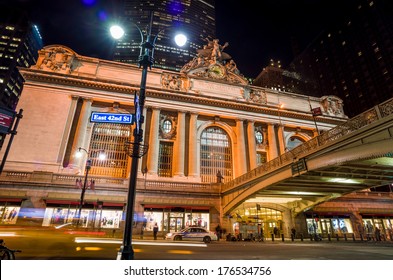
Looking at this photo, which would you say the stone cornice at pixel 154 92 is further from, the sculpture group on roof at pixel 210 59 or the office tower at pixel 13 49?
the office tower at pixel 13 49

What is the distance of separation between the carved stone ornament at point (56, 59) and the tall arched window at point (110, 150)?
10.2 m

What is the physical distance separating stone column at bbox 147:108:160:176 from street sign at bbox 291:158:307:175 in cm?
1843

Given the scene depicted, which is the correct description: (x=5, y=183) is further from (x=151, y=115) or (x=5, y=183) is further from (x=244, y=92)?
(x=244, y=92)

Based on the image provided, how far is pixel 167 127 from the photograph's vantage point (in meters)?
34.9

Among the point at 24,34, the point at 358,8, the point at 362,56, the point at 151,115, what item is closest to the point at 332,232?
the point at 151,115

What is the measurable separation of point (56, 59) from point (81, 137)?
13.2 metres

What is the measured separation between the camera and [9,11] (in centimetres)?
8494

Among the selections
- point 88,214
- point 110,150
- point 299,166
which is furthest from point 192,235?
point 110,150

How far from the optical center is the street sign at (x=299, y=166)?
15.3 meters

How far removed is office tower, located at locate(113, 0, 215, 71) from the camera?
9181cm

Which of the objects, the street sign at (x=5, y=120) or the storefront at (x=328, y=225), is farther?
the storefront at (x=328, y=225)

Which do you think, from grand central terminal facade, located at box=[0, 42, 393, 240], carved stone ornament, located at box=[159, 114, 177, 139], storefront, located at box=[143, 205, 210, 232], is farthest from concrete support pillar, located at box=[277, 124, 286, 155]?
storefront, located at box=[143, 205, 210, 232]

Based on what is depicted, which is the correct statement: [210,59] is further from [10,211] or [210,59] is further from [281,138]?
[10,211]

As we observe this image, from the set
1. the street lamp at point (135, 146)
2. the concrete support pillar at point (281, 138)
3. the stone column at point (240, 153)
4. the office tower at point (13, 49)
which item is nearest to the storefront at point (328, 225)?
the stone column at point (240, 153)
